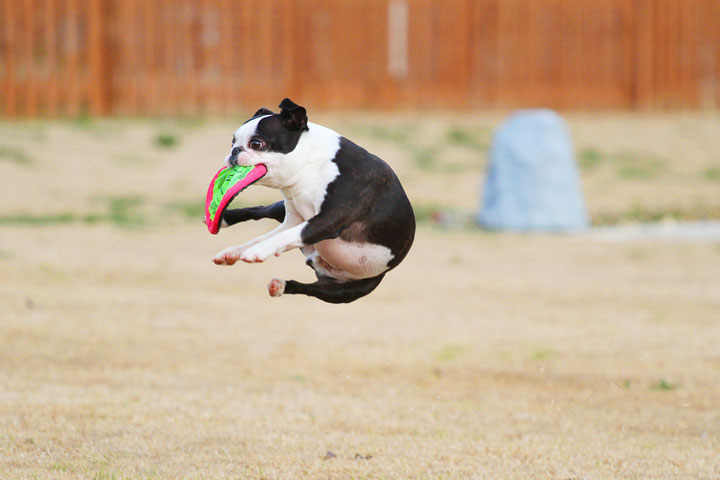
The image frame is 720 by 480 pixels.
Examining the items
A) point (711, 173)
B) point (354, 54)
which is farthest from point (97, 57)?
point (711, 173)

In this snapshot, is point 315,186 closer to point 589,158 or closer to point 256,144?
point 256,144

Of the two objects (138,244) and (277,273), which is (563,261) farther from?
(138,244)

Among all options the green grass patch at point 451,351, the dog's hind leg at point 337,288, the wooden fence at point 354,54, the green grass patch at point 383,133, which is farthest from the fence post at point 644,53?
the dog's hind leg at point 337,288

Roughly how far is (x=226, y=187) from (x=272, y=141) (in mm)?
291

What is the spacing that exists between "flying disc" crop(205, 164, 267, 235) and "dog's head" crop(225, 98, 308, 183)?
0.12ft

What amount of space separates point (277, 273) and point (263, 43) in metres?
10.2

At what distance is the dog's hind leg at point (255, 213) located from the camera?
5.14 meters

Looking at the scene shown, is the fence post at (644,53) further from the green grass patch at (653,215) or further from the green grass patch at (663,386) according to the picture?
the green grass patch at (663,386)

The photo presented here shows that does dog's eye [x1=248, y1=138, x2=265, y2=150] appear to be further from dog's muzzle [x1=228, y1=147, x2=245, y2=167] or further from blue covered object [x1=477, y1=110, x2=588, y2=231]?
blue covered object [x1=477, y1=110, x2=588, y2=231]

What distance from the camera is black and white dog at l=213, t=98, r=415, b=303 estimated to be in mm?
4633

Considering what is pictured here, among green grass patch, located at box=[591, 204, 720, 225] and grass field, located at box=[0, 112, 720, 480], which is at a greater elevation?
grass field, located at box=[0, 112, 720, 480]

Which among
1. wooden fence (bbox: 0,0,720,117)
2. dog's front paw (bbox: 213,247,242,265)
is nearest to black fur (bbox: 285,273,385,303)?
dog's front paw (bbox: 213,247,242,265)

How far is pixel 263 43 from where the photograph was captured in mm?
22750

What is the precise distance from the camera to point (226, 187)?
4.58m
